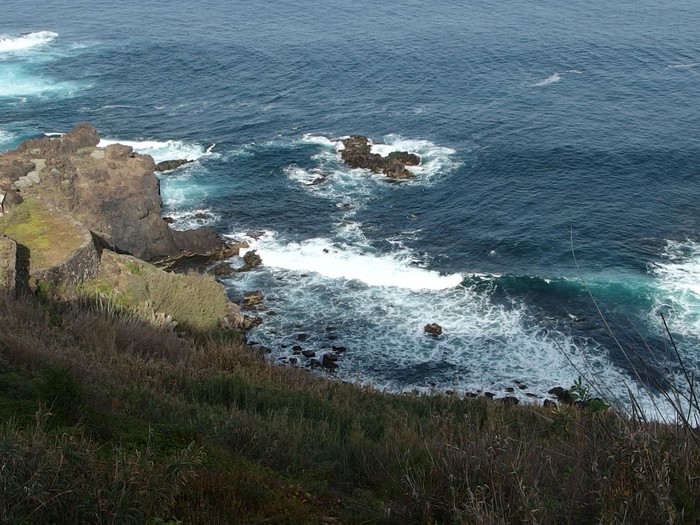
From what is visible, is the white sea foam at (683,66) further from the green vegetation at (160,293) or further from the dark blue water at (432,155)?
the green vegetation at (160,293)

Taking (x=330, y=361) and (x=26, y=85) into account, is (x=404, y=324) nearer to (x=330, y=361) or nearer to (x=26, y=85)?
(x=330, y=361)

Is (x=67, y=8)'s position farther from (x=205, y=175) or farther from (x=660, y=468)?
(x=660, y=468)

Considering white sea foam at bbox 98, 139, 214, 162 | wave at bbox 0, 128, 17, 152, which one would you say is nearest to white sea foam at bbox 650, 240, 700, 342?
white sea foam at bbox 98, 139, 214, 162

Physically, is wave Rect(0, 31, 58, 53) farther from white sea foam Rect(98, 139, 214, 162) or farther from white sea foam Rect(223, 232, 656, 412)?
white sea foam Rect(223, 232, 656, 412)

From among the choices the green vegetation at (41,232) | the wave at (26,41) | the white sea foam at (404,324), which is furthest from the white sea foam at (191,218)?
the wave at (26,41)

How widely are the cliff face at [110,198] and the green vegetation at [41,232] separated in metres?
8.39

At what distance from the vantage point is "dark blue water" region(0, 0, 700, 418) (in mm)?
38125

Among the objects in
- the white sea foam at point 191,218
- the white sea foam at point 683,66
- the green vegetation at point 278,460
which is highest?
the green vegetation at point 278,460

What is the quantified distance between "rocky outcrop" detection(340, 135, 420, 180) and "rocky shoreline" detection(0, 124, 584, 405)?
0.27 ft

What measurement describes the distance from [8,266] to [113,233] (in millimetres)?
18961

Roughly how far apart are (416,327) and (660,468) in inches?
1196

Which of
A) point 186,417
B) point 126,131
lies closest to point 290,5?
point 126,131

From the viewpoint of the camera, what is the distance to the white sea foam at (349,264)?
141 feet

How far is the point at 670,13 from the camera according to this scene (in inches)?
3762
